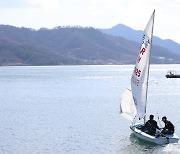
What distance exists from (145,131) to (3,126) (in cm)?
1924

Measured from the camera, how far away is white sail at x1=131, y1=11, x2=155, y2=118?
129 feet

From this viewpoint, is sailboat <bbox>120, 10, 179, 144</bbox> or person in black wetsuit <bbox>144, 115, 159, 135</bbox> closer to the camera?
person in black wetsuit <bbox>144, 115, 159, 135</bbox>

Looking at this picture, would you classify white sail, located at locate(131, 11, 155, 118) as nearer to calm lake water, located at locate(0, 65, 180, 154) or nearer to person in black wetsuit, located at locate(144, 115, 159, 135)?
person in black wetsuit, located at locate(144, 115, 159, 135)

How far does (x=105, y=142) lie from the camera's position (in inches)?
1612

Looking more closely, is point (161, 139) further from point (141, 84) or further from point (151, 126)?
point (141, 84)

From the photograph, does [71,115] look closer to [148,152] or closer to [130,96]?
[130,96]

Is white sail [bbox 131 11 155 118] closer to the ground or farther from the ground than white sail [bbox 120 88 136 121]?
farther from the ground

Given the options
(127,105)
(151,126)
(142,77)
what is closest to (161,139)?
(151,126)

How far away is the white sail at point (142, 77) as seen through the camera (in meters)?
39.2

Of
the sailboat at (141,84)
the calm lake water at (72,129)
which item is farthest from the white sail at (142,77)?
the calm lake water at (72,129)

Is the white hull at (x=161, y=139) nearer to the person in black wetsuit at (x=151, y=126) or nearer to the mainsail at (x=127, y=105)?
the person in black wetsuit at (x=151, y=126)

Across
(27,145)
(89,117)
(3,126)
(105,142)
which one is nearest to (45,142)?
(27,145)

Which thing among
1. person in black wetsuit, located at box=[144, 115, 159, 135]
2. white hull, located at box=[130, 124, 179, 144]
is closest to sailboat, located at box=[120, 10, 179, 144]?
white hull, located at box=[130, 124, 179, 144]

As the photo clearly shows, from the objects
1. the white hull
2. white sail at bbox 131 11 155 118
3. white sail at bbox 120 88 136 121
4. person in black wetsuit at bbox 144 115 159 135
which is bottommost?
the white hull
